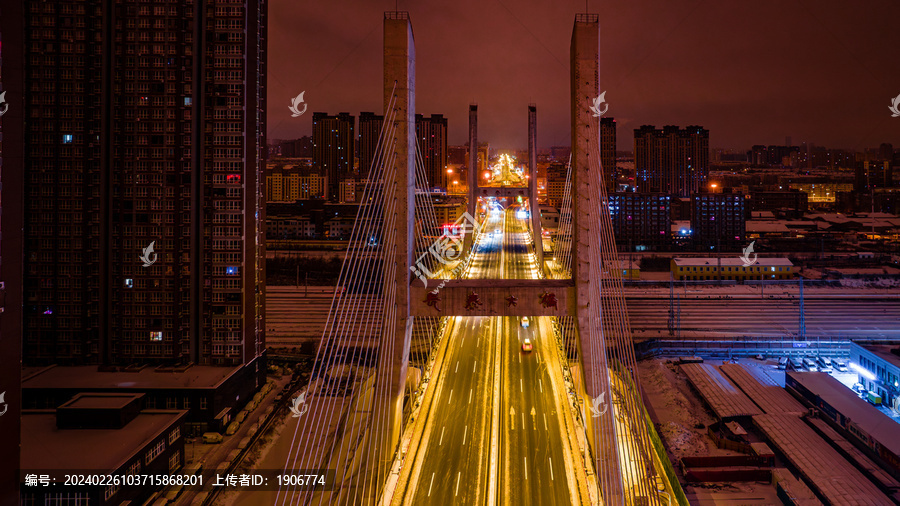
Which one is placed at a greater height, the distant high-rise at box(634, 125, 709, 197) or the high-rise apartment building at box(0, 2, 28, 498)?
the distant high-rise at box(634, 125, 709, 197)

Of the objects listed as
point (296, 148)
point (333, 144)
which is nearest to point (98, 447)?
point (333, 144)

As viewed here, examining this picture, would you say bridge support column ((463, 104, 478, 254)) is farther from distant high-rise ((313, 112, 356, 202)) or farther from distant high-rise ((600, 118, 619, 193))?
distant high-rise ((313, 112, 356, 202))

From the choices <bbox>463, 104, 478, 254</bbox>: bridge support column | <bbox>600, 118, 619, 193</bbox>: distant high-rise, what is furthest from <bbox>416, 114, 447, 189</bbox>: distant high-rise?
<bbox>463, 104, 478, 254</bbox>: bridge support column

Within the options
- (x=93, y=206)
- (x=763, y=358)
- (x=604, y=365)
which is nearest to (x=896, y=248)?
(x=763, y=358)

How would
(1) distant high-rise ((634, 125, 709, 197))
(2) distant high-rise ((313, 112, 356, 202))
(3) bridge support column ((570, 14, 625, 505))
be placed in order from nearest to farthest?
(3) bridge support column ((570, 14, 625, 505))
(1) distant high-rise ((634, 125, 709, 197))
(2) distant high-rise ((313, 112, 356, 202))

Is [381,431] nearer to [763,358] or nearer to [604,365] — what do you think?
[604,365]
